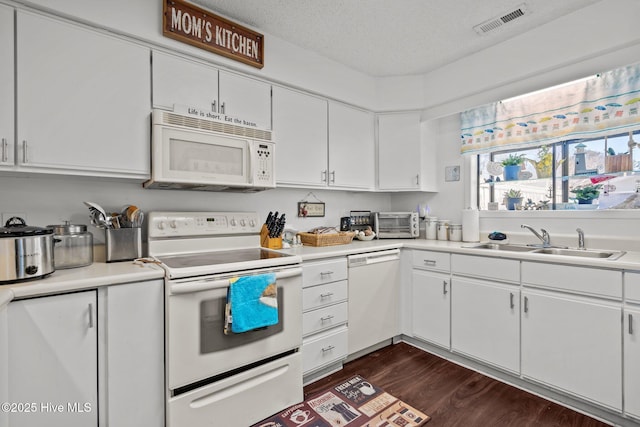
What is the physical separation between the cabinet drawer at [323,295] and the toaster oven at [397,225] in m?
1.02

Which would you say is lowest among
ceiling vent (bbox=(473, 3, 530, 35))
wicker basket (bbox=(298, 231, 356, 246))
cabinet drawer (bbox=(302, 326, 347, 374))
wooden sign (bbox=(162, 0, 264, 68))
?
cabinet drawer (bbox=(302, 326, 347, 374))

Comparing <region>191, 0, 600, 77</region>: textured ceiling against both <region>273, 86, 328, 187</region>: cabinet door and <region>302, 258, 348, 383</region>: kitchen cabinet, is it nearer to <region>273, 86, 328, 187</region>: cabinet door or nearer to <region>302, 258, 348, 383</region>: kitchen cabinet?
<region>273, 86, 328, 187</region>: cabinet door

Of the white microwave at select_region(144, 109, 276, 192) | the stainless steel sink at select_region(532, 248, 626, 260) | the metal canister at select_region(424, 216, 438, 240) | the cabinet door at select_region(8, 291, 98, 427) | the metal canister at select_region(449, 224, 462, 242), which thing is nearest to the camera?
the cabinet door at select_region(8, 291, 98, 427)

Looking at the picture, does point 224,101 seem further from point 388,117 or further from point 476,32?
point 476,32

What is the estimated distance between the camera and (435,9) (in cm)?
208

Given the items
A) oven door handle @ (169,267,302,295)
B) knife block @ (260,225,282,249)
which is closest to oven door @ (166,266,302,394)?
oven door handle @ (169,267,302,295)

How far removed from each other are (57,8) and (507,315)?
313 centimetres

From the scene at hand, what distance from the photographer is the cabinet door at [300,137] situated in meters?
2.43

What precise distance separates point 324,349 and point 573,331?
1.51 m

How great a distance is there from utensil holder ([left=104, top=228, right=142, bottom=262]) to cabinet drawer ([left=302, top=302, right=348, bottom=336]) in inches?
44.0

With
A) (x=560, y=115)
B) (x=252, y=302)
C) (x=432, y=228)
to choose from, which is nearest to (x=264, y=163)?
(x=252, y=302)

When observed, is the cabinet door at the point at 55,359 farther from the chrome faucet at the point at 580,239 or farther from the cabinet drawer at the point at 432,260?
the chrome faucet at the point at 580,239

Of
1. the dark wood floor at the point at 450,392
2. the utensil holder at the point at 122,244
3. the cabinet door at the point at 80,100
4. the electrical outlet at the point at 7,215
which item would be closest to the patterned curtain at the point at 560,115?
the dark wood floor at the point at 450,392

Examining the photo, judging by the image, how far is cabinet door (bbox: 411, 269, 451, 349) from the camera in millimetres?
2424
